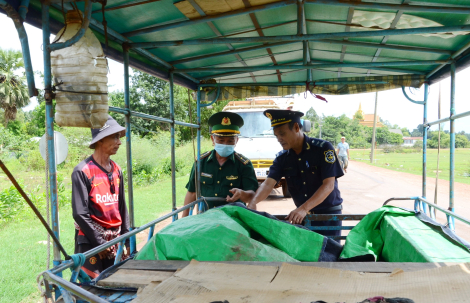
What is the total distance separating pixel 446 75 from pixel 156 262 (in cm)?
373

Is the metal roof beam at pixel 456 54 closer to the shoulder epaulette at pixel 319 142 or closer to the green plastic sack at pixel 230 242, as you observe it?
the shoulder epaulette at pixel 319 142

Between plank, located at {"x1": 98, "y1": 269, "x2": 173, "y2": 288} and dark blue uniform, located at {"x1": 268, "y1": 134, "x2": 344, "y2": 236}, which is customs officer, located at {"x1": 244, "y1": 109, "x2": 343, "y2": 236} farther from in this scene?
plank, located at {"x1": 98, "y1": 269, "x2": 173, "y2": 288}

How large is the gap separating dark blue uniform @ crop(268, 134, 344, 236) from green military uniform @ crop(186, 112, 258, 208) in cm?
32

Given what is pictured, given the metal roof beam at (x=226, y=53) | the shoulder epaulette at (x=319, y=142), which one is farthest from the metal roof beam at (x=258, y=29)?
the shoulder epaulette at (x=319, y=142)

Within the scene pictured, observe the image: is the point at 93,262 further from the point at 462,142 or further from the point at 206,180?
the point at 462,142

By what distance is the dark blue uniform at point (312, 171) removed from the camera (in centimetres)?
353

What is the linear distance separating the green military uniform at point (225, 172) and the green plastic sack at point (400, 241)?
150 centimetres

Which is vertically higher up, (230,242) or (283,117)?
(283,117)

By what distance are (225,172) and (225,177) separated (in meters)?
0.06

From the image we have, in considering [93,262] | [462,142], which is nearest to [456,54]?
[93,262]

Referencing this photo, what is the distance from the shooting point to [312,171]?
367 centimetres

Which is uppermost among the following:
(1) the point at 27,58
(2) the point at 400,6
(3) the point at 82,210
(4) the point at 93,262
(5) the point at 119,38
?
(2) the point at 400,6

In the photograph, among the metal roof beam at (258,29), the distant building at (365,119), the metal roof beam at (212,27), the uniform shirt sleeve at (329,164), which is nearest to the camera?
the metal roof beam at (212,27)

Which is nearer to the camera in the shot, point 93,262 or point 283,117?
point 93,262
